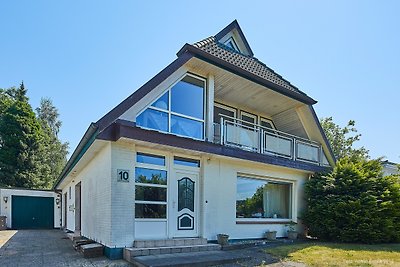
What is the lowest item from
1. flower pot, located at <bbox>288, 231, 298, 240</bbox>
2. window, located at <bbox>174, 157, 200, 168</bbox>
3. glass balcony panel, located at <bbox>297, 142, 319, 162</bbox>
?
flower pot, located at <bbox>288, 231, 298, 240</bbox>

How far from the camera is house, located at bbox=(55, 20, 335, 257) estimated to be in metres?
8.27

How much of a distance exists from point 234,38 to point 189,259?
32.2 ft

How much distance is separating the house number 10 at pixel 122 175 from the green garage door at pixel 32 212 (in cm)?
1794

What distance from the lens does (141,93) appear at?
8.44m

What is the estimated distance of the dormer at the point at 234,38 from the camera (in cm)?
1288

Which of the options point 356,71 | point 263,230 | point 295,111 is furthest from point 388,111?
point 263,230

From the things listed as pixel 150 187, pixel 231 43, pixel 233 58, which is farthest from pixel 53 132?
pixel 150 187

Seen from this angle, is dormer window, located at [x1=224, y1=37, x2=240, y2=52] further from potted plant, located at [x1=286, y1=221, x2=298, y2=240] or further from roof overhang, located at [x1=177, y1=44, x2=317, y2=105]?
potted plant, located at [x1=286, y1=221, x2=298, y2=240]

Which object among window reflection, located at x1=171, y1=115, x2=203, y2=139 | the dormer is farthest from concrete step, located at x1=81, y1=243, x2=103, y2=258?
the dormer

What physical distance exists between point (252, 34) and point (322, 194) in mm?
7868

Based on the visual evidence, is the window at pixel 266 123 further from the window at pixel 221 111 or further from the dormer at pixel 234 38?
the dormer at pixel 234 38

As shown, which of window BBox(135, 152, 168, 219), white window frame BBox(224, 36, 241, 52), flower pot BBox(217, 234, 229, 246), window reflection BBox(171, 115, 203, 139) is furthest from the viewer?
white window frame BBox(224, 36, 241, 52)

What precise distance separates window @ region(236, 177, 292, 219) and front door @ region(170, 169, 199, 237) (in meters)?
2.10

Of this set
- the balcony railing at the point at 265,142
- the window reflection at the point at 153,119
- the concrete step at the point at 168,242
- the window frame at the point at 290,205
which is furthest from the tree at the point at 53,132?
the concrete step at the point at 168,242
